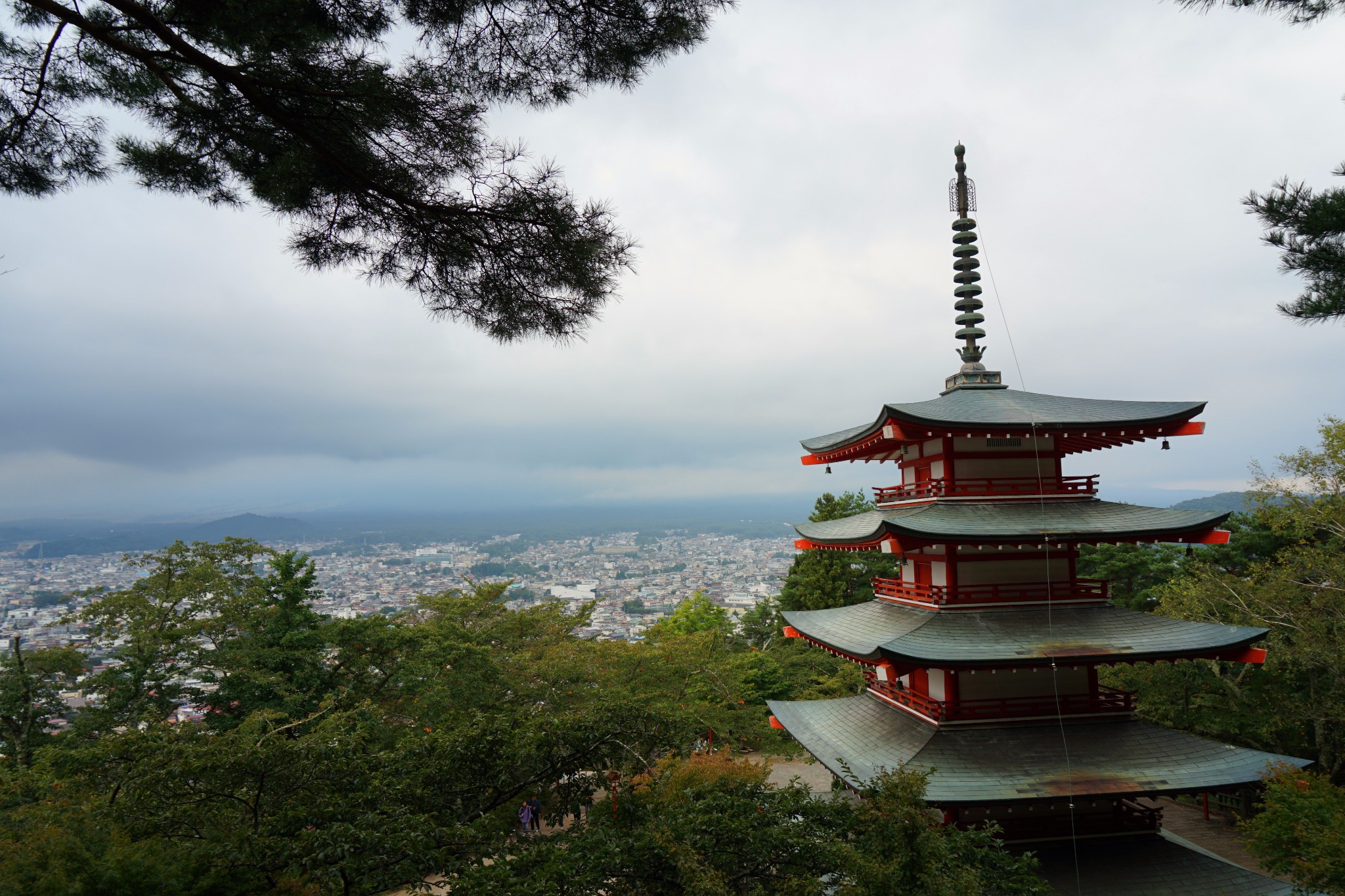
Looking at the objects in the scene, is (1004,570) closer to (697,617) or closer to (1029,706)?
(1029,706)

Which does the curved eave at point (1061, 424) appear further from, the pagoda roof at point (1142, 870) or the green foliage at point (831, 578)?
the green foliage at point (831, 578)

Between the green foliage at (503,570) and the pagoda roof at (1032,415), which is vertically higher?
the pagoda roof at (1032,415)

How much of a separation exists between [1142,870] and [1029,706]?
2160mm

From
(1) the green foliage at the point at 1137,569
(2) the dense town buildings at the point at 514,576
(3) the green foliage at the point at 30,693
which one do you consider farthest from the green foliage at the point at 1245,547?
(3) the green foliage at the point at 30,693

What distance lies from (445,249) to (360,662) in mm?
14804

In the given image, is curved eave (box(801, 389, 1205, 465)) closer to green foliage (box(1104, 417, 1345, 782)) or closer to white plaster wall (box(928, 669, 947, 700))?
white plaster wall (box(928, 669, 947, 700))

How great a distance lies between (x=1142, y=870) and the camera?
8281mm

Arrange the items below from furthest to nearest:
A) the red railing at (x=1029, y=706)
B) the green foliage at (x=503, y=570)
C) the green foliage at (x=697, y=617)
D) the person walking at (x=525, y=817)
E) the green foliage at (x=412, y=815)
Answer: the green foliage at (x=503, y=570) < the green foliage at (x=697, y=617) < the person walking at (x=525, y=817) < the red railing at (x=1029, y=706) < the green foliage at (x=412, y=815)

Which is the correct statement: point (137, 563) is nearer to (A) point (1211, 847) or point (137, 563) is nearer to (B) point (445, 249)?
(B) point (445, 249)

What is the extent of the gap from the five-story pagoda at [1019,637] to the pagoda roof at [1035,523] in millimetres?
33

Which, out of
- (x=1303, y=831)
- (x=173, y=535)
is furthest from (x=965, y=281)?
(x=173, y=535)

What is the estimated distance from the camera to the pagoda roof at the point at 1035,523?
8.92m

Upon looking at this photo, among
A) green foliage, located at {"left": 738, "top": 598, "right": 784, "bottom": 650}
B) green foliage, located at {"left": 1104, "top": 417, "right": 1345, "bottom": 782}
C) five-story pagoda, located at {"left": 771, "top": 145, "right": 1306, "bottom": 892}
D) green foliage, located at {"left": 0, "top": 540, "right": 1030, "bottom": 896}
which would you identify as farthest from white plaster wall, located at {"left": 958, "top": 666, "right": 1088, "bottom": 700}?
green foliage, located at {"left": 738, "top": 598, "right": 784, "bottom": 650}

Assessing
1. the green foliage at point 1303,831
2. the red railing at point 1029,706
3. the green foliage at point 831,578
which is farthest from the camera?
the green foliage at point 831,578
